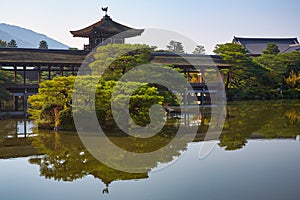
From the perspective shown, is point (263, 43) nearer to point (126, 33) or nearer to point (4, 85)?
point (126, 33)

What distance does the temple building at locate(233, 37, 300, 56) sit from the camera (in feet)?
161

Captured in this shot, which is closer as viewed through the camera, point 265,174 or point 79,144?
point 265,174

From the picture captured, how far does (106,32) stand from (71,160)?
680 inches

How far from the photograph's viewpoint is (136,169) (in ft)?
30.3

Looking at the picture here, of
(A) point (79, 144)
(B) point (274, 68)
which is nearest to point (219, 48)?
(B) point (274, 68)

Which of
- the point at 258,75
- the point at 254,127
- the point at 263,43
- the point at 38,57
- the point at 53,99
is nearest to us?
the point at 53,99

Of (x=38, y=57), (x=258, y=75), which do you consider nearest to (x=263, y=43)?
(x=258, y=75)

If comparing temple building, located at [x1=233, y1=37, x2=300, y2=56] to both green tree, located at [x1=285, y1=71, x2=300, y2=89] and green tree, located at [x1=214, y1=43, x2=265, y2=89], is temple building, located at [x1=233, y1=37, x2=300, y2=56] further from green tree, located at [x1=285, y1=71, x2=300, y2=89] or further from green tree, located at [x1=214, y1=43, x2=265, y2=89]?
green tree, located at [x1=214, y1=43, x2=265, y2=89]

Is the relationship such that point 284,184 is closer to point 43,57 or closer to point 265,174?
point 265,174

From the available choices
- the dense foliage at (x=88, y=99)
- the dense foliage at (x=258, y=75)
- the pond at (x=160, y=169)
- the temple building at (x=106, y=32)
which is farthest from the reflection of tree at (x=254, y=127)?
the dense foliage at (x=258, y=75)

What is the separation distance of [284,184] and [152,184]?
2.64m

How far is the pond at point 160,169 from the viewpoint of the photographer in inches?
288

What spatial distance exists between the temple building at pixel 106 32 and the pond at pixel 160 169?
511 inches

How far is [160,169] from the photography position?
927 centimetres
